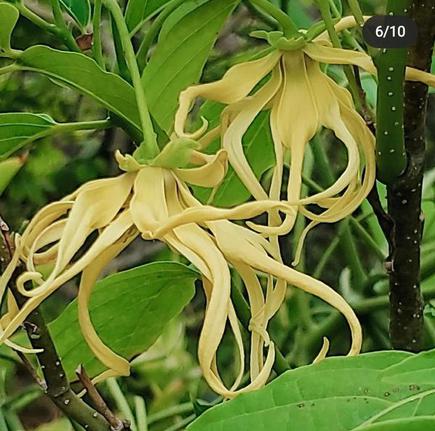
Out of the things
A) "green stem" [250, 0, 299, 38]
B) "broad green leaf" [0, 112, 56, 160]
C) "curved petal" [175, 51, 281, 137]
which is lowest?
"broad green leaf" [0, 112, 56, 160]

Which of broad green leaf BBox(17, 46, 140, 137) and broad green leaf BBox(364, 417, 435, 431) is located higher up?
broad green leaf BBox(17, 46, 140, 137)

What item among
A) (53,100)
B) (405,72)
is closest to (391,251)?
(405,72)

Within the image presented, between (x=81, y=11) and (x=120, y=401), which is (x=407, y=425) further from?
(x=120, y=401)

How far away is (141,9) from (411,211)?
0.58 ft

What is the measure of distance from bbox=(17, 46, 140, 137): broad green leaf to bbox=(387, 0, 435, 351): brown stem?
11 centimetres

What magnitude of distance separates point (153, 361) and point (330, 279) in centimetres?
22

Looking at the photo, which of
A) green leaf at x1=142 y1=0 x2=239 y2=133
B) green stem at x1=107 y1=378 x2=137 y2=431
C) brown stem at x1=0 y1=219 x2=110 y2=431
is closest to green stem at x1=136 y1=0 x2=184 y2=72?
green leaf at x1=142 y1=0 x2=239 y2=133

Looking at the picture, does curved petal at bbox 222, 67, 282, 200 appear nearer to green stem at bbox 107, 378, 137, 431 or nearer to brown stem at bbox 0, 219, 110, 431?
brown stem at bbox 0, 219, 110, 431

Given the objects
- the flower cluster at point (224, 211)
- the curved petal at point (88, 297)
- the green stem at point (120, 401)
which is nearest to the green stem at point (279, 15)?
the flower cluster at point (224, 211)

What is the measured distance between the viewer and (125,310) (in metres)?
0.54

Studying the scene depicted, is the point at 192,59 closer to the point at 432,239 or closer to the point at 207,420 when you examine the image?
the point at 207,420

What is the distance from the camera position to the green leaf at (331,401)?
0.29m

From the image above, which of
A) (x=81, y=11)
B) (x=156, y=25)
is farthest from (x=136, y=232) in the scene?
(x=81, y=11)

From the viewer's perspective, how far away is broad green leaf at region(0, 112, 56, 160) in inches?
18.1
